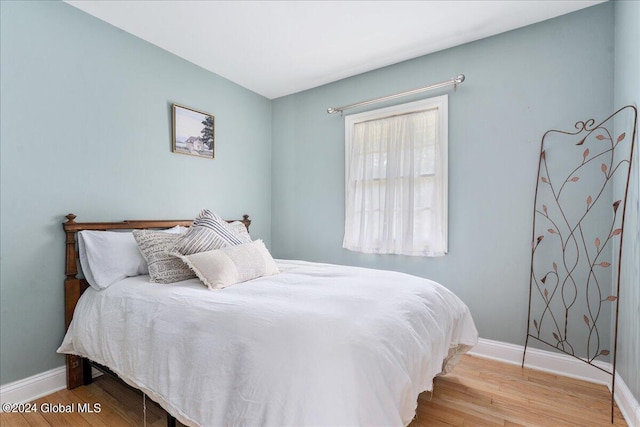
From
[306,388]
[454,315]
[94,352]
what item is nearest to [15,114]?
[94,352]

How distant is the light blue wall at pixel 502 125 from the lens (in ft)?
7.06

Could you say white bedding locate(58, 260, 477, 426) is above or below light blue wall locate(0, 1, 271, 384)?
below

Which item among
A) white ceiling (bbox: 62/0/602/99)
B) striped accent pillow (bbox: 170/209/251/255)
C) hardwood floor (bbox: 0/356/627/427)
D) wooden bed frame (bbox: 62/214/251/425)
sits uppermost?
white ceiling (bbox: 62/0/602/99)

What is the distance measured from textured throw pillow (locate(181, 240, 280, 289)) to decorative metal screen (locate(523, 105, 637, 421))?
1.95m

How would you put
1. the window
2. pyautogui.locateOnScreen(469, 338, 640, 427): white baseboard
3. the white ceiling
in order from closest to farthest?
pyautogui.locateOnScreen(469, 338, 640, 427): white baseboard < the white ceiling < the window

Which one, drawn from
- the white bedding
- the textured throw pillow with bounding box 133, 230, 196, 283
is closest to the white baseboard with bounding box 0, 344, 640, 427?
the white bedding

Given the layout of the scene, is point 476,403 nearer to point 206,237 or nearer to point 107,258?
point 206,237

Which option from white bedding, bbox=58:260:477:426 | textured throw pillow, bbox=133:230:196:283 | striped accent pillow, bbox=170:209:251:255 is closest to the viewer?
white bedding, bbox=58:260:477:426

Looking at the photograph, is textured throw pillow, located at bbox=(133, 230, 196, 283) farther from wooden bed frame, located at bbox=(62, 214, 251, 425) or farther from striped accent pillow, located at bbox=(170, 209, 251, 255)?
wooden bed frame, located at bbox=(62, 214, 251, 425)

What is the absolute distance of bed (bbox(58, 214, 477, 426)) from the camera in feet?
3.24

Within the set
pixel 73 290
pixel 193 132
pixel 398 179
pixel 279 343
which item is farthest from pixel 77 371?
pixel 398 179

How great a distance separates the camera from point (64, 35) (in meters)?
2.05

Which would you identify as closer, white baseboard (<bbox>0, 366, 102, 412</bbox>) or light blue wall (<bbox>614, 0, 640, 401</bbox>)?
light blue wall (<bbox>614, 0, 640, 401</bbox>)

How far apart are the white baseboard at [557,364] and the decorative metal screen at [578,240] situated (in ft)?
0.20
